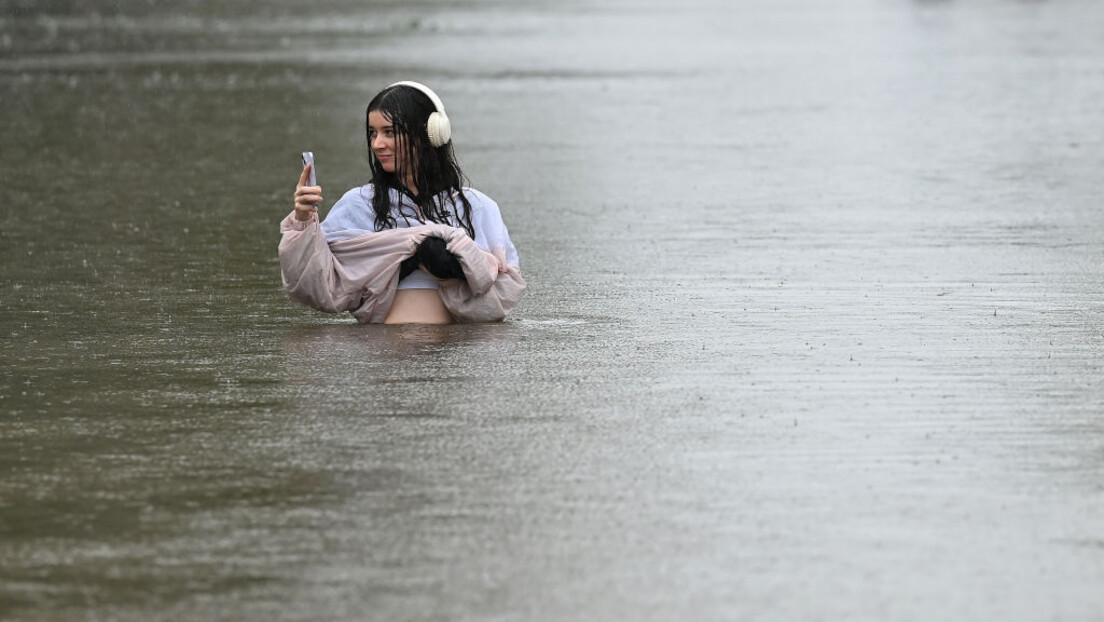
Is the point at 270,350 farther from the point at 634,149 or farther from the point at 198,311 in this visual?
the point at 634,149

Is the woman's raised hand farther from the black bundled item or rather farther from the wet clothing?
the black bundled item

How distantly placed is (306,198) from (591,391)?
1.43 meters

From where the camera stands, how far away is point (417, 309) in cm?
768

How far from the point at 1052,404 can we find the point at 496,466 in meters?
1.82

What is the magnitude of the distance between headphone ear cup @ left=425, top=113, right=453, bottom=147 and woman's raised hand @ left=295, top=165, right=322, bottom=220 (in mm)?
568

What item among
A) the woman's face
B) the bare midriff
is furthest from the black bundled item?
the woman's face

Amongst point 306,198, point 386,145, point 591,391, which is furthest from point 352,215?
point 591,391

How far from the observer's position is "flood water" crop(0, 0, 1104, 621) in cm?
446

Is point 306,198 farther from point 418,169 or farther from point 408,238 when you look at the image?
point 418,169

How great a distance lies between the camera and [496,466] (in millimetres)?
5383

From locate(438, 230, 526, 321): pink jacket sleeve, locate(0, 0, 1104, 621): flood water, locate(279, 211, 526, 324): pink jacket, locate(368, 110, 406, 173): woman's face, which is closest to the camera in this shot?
locate(0, 0, 1104, 621): flood water

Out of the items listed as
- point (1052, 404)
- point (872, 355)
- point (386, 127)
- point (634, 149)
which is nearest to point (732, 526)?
point (1052, 404)

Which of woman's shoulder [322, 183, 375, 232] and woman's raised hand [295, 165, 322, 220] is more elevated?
woman's raised hand [295, 165, 322, 220]

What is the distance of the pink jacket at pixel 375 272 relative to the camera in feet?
24.1
